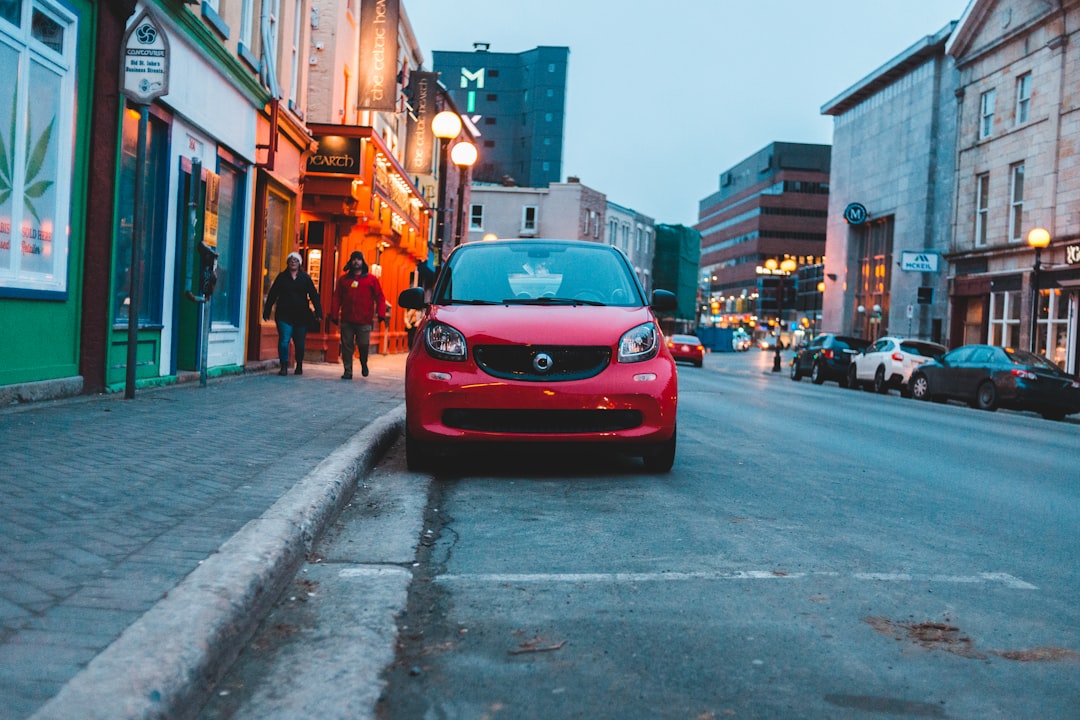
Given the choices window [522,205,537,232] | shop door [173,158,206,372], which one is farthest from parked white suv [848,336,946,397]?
window [522,205,537,232]

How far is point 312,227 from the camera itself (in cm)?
2416

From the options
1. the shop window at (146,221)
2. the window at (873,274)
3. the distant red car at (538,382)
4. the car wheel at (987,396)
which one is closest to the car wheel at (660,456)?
the distant red car at (538,382)

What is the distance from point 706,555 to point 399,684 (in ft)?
7.09

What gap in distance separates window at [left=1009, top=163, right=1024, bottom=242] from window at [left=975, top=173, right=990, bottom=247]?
1.78m

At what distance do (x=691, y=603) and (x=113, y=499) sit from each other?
278cm

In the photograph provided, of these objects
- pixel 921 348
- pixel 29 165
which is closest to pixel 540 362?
pixel 29 165

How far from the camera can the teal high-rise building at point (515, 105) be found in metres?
94.5

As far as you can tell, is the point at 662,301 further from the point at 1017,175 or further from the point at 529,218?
the point at 529,218

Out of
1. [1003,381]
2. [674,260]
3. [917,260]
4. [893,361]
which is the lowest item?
[1003,381]

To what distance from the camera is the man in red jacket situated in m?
16.3

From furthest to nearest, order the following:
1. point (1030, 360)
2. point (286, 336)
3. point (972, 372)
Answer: point (972, 372)
point (1030, 360)
point (286, 336)

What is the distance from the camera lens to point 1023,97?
3397cm

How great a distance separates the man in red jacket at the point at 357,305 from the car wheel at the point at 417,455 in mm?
8716

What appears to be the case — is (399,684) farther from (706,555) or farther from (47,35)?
(47,35)
